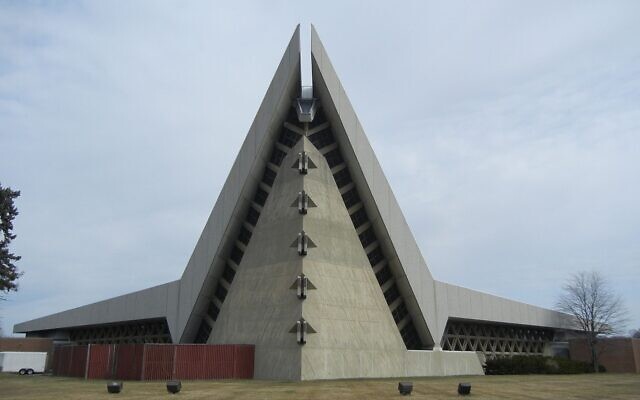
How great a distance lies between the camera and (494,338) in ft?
189

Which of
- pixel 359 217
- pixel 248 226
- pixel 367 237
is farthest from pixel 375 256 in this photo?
pixel 248 226

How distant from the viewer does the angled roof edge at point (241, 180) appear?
3716cm

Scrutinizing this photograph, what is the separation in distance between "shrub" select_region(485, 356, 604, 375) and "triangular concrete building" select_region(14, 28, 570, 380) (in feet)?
8.52

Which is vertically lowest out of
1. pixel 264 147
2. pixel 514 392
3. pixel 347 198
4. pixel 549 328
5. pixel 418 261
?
pixel 514 392

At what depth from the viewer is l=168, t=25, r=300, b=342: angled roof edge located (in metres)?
37.2

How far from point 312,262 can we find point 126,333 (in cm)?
3150

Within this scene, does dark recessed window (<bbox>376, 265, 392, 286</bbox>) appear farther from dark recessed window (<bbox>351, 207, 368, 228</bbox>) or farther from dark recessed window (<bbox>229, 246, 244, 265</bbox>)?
dark recessed window (<bbox>229, 246, 244, 265</bbox>)

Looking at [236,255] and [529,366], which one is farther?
[529,366]

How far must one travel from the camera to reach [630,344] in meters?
56.1

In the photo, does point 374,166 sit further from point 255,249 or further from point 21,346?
point 21,346

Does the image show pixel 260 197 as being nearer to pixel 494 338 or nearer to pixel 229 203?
pixel 229 203

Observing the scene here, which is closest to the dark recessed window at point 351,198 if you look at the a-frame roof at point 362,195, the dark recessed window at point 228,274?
the a-frame roof at point 362,195

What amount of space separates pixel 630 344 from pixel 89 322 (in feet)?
188

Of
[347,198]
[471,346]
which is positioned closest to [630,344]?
[471,346]
